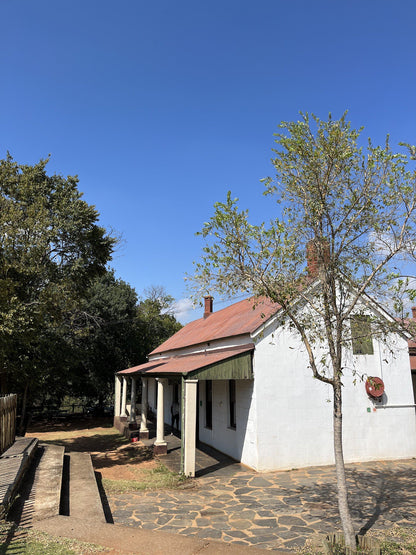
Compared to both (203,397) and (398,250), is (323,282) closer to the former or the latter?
(398,250)

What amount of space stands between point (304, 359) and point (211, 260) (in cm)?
711

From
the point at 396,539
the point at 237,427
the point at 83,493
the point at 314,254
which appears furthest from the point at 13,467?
the point at 314,254

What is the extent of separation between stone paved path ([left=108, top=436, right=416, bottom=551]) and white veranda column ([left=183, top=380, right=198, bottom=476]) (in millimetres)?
466

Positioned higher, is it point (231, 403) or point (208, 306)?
point (208, 306)

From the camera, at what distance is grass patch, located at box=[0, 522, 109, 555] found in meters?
5.32

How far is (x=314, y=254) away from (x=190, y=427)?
6871mm

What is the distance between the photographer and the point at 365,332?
23.1 feet

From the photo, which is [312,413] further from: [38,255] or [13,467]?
[38,255]

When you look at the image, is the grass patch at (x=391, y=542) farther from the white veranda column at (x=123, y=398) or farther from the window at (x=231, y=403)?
the white veranda column at (x=123, y=398)

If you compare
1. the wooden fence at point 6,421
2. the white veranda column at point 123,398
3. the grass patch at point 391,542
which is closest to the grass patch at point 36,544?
the grass patch at point 391,542

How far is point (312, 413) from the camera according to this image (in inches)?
481

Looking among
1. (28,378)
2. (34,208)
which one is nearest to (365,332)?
(34,208)

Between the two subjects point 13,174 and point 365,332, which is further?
point 13,174

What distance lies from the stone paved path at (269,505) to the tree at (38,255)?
5.98m
